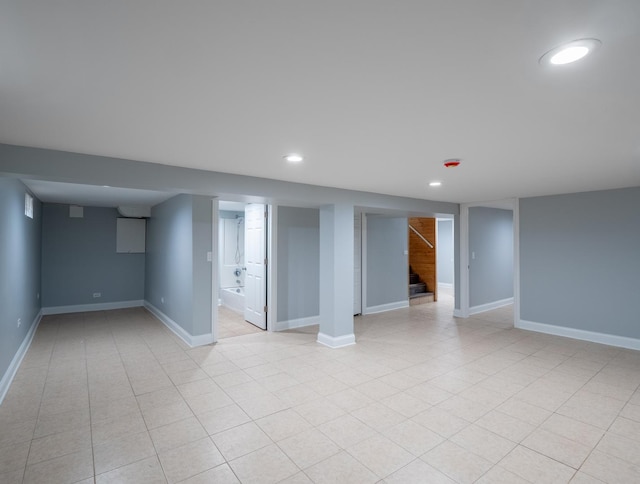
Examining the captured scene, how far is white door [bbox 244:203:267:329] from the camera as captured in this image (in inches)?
215

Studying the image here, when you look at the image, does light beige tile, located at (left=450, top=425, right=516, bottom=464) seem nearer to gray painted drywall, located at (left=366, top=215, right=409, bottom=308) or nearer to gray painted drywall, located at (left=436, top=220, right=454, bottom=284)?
gray painted drywall, located at (left=366, top=215, right=409, bottom=308)

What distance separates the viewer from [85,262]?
272 inches

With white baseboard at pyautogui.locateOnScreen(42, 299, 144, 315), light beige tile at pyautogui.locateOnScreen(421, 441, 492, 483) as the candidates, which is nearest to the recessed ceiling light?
light beige tile at pyautogui.locateOnScreen(421, 441, 492, 483)

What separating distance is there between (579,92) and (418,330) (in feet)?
14.4

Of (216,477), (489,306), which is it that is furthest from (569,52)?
(489,306)

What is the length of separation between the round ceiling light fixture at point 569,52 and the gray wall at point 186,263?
13.3 feet

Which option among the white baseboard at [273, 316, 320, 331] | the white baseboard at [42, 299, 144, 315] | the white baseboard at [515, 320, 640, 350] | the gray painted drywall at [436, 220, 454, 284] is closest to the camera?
the white baseboard at [515, 320, 640, 350]

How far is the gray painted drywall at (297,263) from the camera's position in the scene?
5363mm

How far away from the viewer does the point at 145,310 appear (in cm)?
697

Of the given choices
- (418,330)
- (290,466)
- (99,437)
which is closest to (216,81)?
(290,466)

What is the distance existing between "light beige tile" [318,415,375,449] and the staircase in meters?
5.28

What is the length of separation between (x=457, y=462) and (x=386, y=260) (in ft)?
16.5

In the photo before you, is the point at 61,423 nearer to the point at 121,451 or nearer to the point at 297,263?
the point at 121,451

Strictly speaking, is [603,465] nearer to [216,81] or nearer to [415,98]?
[415,98]
